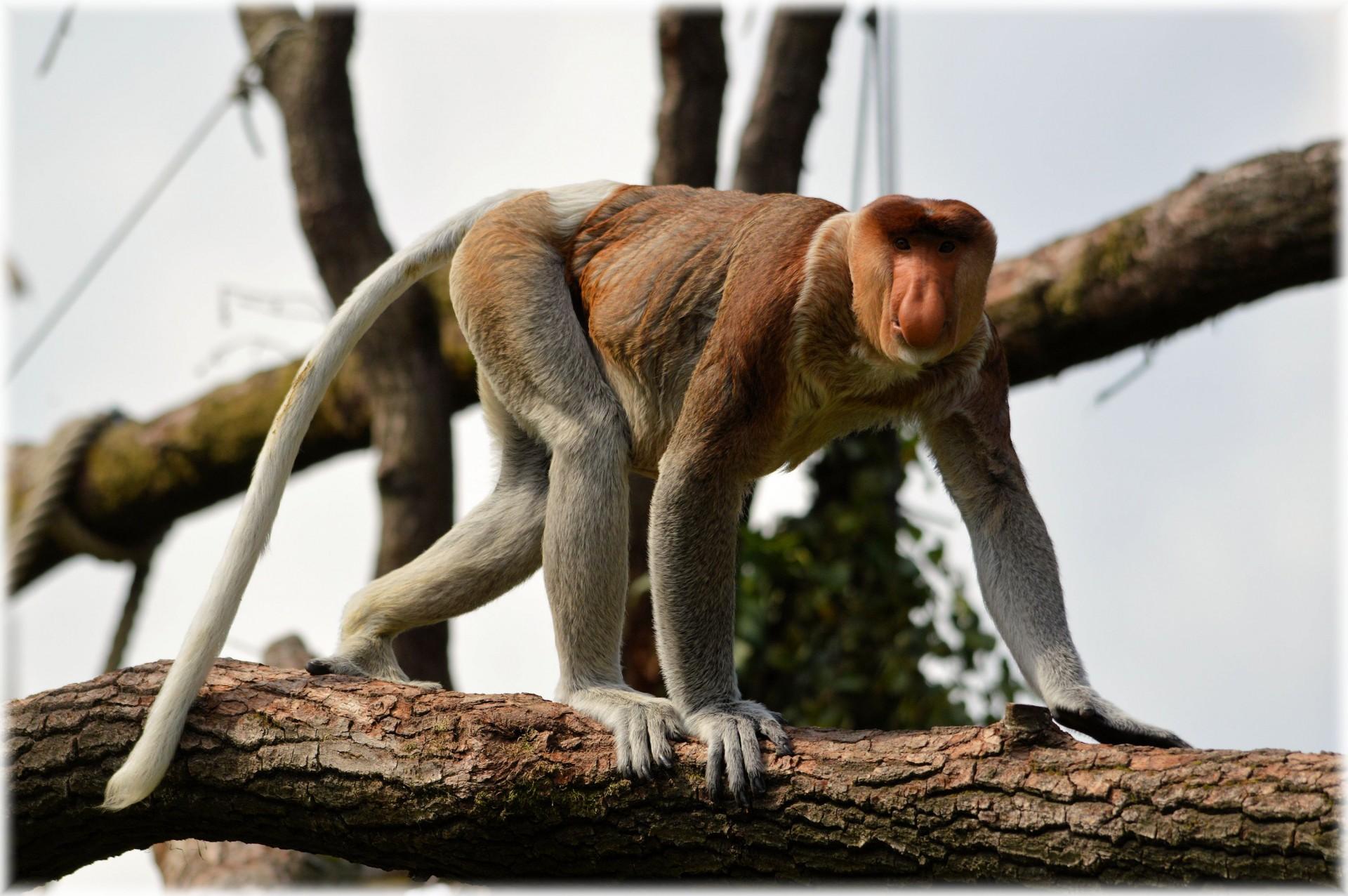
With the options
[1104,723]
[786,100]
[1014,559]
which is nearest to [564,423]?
[1014,559]

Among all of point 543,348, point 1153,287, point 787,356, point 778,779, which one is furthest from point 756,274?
point 1153,287

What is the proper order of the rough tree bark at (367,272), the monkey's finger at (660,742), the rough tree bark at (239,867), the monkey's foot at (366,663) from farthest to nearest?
the rough tree bark at (367,272) → the rough tree bark at (239,867) → the monkey's foot at (366,663) → the monkey's finger at (660,742)

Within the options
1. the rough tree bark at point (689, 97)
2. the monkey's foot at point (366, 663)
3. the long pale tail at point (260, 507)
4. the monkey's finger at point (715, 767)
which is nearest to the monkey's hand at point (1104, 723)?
the monkey's finger at point (715, 767)

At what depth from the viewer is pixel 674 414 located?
14.8 feet

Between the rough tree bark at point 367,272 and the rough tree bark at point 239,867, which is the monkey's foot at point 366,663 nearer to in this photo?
the rough tree bark at point 239,867

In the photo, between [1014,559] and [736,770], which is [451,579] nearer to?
[736,770]

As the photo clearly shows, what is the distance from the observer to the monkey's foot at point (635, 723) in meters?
3.64

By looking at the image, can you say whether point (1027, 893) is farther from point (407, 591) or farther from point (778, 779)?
point (407, 591)

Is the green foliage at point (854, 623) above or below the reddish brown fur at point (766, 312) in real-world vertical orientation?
below

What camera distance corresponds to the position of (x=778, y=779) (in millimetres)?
3545

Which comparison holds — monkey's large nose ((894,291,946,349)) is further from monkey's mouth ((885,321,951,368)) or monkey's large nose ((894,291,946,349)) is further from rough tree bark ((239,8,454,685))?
rough tree bark ((239,8,454,685))

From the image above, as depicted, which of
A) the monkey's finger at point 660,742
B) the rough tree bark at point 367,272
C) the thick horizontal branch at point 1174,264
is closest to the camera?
the monkey's finger at point 660,742

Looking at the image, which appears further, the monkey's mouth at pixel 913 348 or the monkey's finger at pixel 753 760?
the monkey's mouth at pixel 913 348

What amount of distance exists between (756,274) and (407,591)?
169cm
